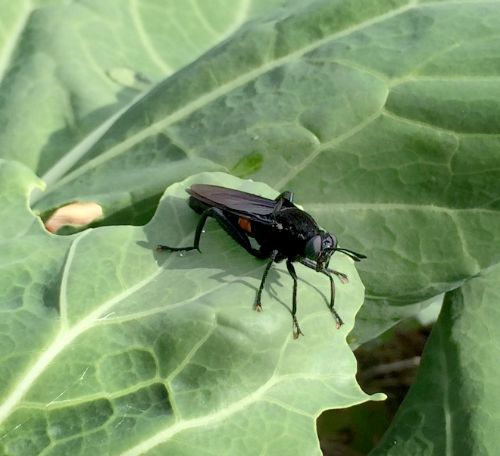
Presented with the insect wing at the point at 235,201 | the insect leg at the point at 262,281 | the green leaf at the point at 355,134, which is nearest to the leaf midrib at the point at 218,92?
the green leaf at the point at 355,134

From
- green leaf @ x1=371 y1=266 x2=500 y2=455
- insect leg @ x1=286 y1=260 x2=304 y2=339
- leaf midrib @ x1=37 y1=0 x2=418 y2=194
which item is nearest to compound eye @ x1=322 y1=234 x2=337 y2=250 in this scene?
insect leg @ x1=286 y1=260 x2=304 y2=339

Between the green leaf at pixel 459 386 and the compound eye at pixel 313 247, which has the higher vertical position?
the compound eye at pixel 313 247

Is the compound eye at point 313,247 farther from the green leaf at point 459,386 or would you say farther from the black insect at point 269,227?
the green leaf at point 459,386

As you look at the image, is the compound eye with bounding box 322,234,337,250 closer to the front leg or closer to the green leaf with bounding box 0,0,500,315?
the front leg

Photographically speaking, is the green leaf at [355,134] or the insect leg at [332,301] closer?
the insect leg at [332,301]

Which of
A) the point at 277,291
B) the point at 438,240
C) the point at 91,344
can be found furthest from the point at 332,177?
the point at 91,344

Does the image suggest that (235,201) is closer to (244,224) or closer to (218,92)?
(244,224)

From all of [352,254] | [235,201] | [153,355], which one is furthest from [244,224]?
[153,355]
